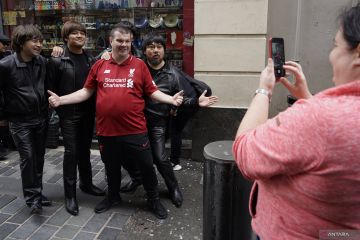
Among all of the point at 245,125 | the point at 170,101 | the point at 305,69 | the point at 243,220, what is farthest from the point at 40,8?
the point at 245,125

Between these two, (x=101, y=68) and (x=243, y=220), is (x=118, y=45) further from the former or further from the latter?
(x=243, y=220)

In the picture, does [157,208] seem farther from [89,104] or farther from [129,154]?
[89,104]

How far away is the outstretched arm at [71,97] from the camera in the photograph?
3.46 meters

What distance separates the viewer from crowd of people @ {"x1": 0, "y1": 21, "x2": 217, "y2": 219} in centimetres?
341

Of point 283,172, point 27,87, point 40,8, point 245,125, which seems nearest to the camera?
point 283,172

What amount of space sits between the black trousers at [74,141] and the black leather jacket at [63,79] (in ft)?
0.26

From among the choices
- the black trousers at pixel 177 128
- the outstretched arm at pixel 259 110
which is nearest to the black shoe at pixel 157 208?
the black trousers at pixel 177 128

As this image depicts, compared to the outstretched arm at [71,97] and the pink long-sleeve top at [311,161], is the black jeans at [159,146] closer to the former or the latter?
the outstretched arm at [71,97]

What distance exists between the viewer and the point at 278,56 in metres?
1.61

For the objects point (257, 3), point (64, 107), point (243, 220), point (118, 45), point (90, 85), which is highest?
point (257, 3)

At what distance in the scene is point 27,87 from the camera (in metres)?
3.61

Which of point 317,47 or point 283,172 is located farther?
point 317,47

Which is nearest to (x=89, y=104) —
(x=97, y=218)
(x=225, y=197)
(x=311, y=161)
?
(x=97, y=218)

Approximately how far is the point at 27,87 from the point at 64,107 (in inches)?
16.1
